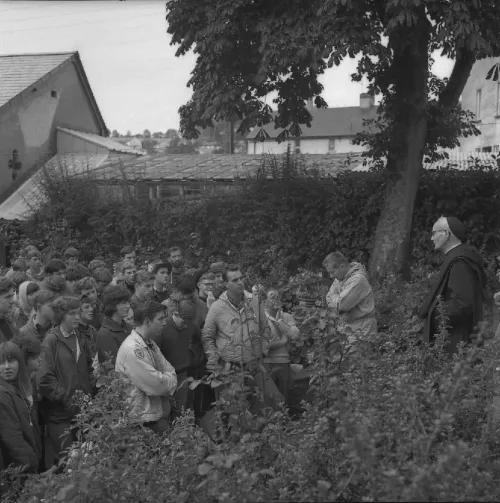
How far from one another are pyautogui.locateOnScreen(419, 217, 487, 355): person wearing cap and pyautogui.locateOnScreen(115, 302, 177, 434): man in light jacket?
2143 millimetres

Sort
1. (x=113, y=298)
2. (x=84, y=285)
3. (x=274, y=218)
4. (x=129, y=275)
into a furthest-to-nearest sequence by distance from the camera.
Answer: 1. (x=274, y=218)
2. (x=129, y=275)
3. (x=84, y=285)
4. (x=113, y=298)

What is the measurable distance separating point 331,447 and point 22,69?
1034 inches

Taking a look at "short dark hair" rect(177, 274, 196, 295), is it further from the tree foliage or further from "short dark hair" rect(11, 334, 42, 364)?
the tree foliage

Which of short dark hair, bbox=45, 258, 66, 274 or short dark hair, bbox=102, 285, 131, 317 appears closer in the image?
short dark hair, bbox=102, 285, 131, 317

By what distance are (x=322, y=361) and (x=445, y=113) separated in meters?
10.5

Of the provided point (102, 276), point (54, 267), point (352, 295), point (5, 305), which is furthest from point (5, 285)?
point (352, 295)

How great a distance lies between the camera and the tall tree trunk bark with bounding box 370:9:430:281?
1405cm

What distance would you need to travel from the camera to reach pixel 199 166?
20938 millimetres

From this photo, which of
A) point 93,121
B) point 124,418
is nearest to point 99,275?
point 124,418

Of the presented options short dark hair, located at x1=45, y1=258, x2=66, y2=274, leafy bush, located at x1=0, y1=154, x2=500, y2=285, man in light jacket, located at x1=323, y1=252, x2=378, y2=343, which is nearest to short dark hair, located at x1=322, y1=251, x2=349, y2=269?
man in light jacket, located at x1=323, y1=252, x2=378, y2=343

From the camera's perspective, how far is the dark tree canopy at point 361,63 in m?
11.8

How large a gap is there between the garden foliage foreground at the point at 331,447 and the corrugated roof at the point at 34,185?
15.2 m

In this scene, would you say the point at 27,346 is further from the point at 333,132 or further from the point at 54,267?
the point at 333,132

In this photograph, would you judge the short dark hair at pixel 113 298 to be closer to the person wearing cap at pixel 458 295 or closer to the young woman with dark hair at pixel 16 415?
the young woman with dark hair at pixel 16 415
